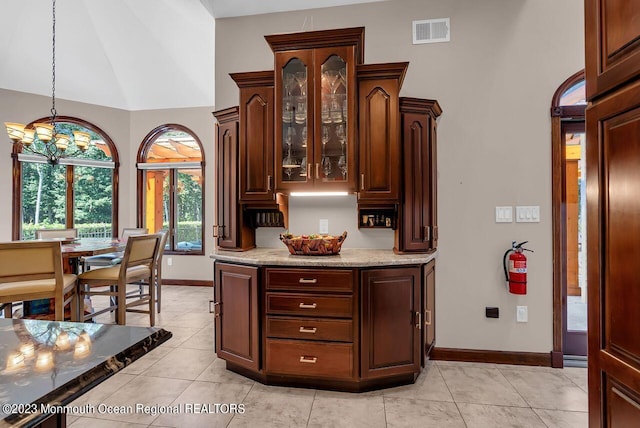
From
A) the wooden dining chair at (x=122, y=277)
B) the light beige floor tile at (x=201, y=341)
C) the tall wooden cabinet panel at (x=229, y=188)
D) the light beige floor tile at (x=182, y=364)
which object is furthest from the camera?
the wooden dining chair at (x=122, y=277)

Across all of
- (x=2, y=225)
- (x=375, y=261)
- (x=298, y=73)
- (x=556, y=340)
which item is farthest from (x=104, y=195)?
(x=556, y=340)

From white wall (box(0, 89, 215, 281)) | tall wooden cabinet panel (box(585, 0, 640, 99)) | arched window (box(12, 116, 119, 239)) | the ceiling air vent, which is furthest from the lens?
white wall (box(0, 89, 215, 281))

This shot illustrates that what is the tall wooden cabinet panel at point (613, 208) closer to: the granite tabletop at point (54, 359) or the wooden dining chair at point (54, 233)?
the granite tabletop at point (54, 359)

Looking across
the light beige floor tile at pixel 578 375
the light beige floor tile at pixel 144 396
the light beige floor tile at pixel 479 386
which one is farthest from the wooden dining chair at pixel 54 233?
the light beige floor tile at pixel 578 375

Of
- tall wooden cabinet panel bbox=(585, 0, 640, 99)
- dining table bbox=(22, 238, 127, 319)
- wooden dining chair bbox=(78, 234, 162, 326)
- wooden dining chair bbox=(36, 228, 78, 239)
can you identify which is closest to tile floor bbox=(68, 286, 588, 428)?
wooden dining chair bbox=(78, 234, 162, 326)

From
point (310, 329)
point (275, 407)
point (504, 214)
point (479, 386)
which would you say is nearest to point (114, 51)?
point (310, 329)

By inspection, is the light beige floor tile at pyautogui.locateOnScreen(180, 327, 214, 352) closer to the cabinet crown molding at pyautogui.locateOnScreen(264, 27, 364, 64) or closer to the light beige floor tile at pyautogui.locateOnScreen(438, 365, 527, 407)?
the light beige floor tile at pyautogui.locateOnScreen(438, 365, 527, 407)

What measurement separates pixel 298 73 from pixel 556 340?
3.06 metres

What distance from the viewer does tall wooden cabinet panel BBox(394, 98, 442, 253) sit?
2.48m

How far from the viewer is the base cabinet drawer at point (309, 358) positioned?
219 cm

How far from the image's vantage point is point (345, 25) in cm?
291

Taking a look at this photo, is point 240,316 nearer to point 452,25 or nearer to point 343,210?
point 343,210

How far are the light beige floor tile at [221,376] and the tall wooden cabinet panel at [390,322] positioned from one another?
945 mm

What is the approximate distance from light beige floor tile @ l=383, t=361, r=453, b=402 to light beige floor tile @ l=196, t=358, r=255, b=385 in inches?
42.5
